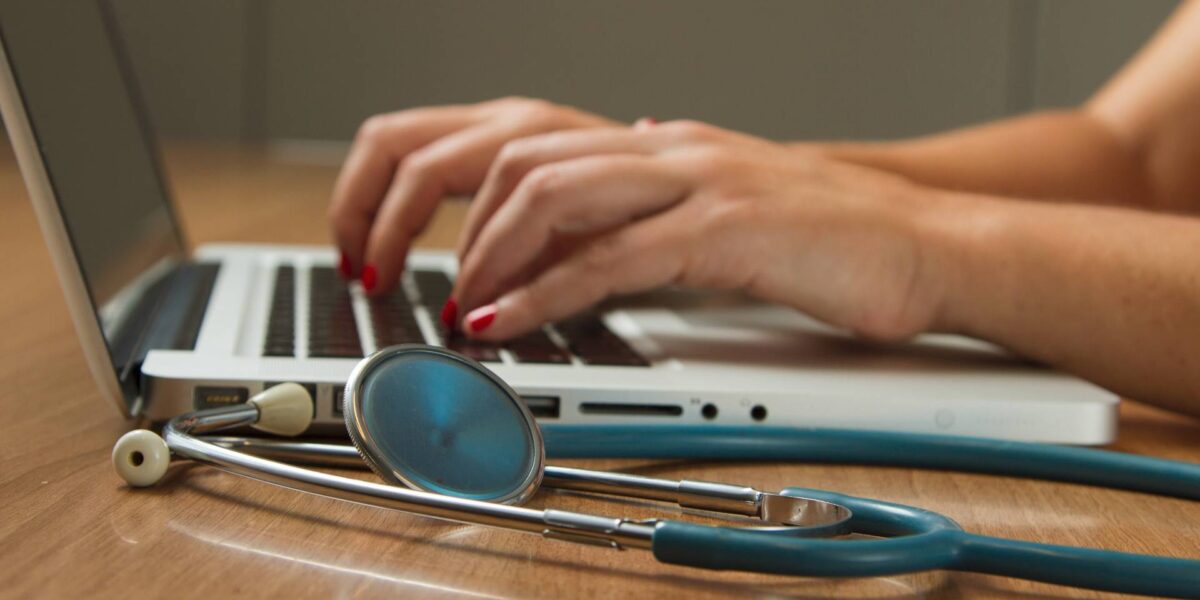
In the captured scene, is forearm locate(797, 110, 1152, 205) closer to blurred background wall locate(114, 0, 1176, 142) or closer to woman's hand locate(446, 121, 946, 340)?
woman's hand locate(446, 121, 946, 340)

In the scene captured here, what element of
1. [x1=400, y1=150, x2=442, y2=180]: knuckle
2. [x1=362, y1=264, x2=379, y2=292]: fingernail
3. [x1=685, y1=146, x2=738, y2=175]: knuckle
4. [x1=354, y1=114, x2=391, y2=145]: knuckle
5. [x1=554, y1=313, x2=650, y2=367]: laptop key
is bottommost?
[x1=554, y1=313, x2=650, y2=367]: laptop key

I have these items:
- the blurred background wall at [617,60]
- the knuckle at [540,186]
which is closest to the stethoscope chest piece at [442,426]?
the knuckle at [540,186]

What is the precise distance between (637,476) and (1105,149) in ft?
2.62

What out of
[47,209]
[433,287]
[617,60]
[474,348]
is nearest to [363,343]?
[474,348]

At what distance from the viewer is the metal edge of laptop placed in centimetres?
44

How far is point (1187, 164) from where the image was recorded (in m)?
1.04

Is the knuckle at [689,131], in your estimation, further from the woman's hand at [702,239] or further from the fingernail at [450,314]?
the fingernail at [450,314]

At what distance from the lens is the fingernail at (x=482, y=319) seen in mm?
628

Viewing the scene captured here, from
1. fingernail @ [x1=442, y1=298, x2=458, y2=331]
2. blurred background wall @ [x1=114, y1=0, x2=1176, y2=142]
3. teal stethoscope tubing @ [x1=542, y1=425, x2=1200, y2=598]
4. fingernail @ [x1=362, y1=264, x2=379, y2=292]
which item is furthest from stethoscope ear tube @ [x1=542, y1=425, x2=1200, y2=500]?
blurred background wall @ [x1=114, y1=0, x2=1176, y2=142]

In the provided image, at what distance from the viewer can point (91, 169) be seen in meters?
0.72

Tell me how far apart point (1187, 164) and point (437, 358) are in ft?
2.83

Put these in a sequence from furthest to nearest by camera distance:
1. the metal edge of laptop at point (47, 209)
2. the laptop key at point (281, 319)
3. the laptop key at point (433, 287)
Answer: the laptop key at point (433, 287) < the laptop key at point (281, 319) < the metal edge of laptop at point (47, 209)

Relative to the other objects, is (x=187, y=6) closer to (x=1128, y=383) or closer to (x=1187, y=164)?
(x=1187, y=164)

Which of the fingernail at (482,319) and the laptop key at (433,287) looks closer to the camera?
the fingernail at (482,319)
